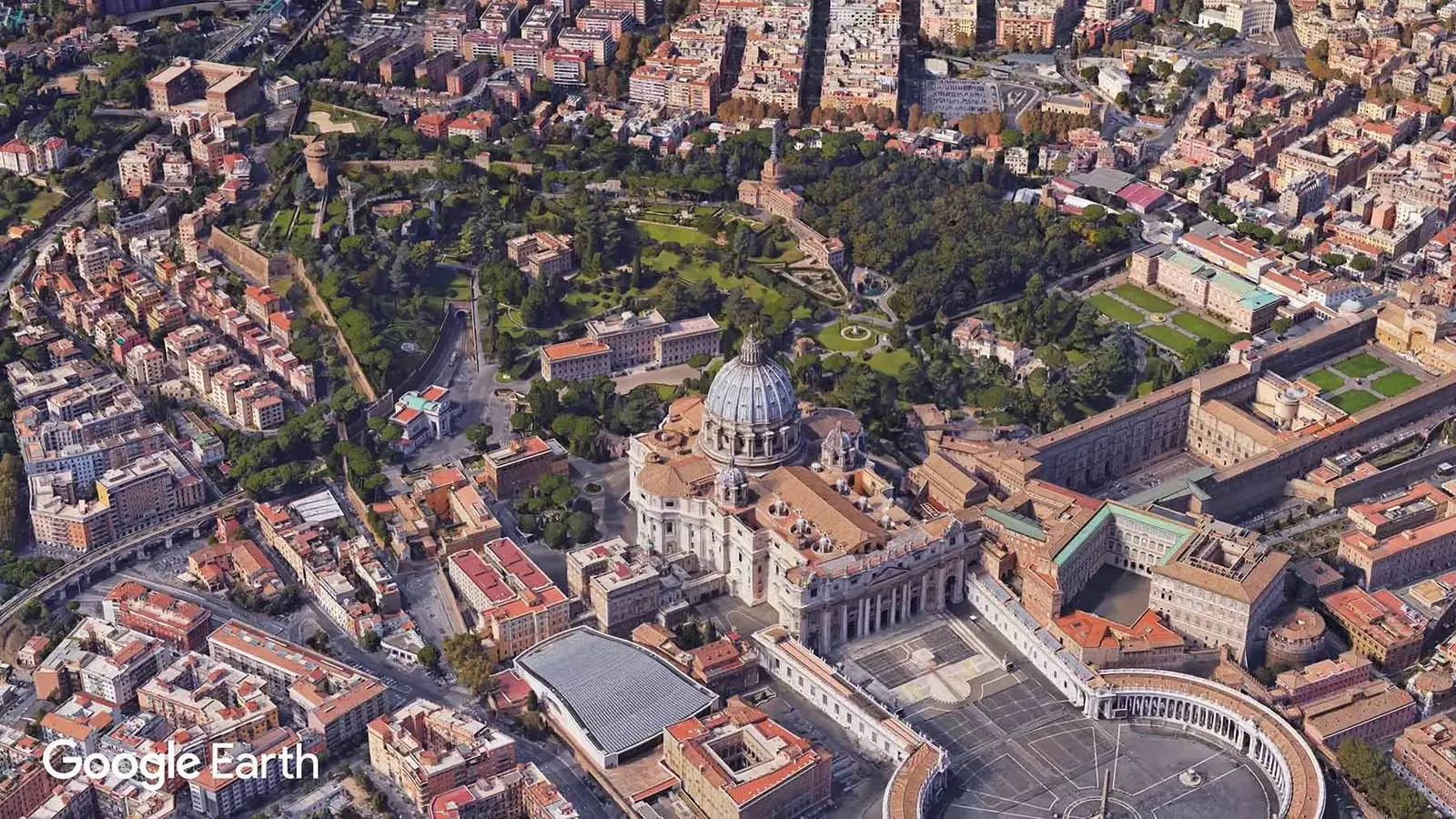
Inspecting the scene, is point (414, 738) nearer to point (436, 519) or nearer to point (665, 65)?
point (436, 519)

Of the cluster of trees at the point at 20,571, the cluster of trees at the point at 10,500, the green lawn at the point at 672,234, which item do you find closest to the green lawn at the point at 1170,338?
the green lawn at the point at 672,234

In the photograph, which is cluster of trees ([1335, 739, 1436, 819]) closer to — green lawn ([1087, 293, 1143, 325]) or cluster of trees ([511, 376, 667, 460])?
cluster of trees ([511, 376, 667, 460])

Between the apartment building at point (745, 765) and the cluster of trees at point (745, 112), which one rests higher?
the cluster of trees at point (745, 112)

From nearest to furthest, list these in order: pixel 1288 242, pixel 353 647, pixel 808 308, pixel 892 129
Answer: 1. pixel 353 647
2. pixel 808 308
3. pixel 1288 242
4. pixel 892 129

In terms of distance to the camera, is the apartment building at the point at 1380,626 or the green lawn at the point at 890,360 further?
the green lawn at the point at 890,360

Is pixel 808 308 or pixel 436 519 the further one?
pixel 808 308

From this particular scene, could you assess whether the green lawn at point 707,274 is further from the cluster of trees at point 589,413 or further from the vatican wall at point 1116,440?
the vatican wall at point 1116,440

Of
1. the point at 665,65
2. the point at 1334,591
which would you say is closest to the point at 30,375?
the point at 665,65

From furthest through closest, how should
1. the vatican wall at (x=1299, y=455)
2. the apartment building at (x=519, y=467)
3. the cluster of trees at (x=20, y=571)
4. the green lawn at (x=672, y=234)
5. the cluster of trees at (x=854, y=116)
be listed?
the cluster of trees at (x=854, y=116)
the green lawn at (x=672, y=234)
the apartment building at (x=519, y=467)
the vatican wall at (x=1299, y=455)
the cluster of trees at (x=20, y=571)
